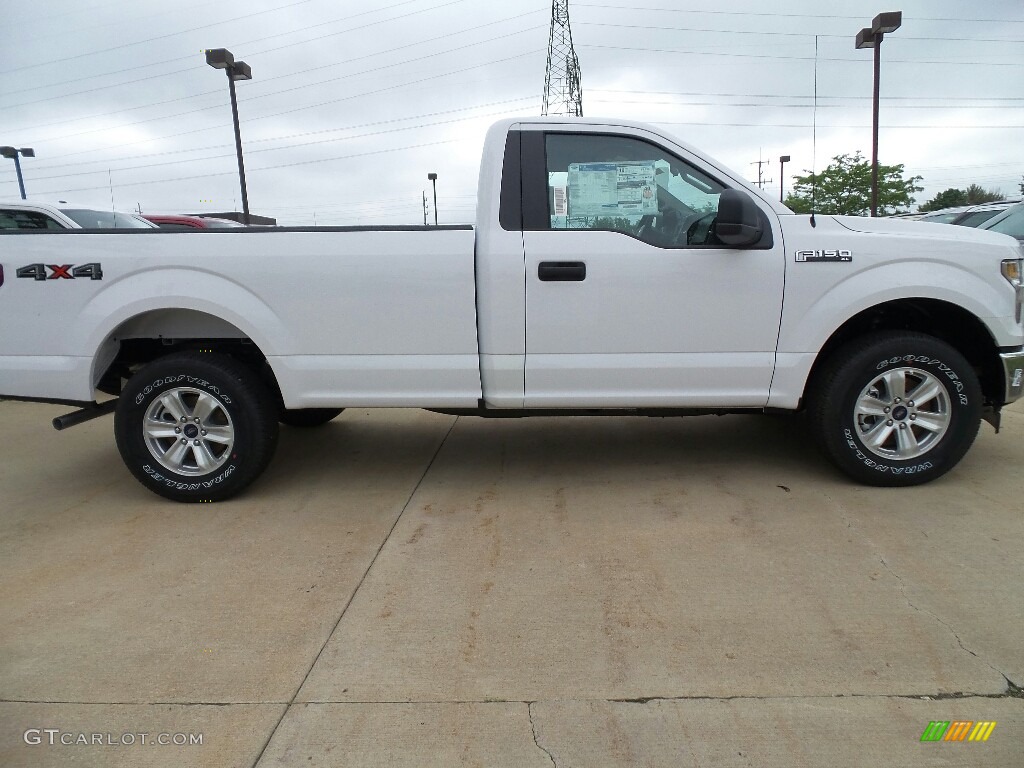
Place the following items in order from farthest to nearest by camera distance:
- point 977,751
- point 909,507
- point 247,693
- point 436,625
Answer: point 909,507 < point 436,625 < point 247,693 < point 977,751

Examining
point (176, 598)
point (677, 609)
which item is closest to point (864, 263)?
point (677, 609)

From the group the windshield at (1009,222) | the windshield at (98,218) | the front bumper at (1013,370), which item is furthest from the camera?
the windshield at (98,218)

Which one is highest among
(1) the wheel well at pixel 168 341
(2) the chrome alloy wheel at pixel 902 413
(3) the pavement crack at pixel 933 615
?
(1) the wheel well at pixel 168 341

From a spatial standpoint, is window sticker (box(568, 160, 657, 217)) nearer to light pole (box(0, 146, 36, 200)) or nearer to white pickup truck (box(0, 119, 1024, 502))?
white pickup truck (box(0, 119, 1024, 502))

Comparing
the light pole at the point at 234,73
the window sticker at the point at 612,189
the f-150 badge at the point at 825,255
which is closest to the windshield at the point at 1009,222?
the f-150 badge at the point at 825,255

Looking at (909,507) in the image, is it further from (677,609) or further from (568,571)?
(568,571)

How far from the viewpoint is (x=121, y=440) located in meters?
3.70

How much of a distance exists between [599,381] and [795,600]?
4.87 feet

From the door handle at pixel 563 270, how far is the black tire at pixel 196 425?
1745 mm

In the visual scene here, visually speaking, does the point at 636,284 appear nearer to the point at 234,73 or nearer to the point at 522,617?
the point at 522,617

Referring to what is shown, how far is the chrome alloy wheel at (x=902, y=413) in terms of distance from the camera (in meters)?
3.64

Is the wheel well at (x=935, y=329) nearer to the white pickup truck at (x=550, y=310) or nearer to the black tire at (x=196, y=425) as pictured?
the white pickup truck at (x=550, y=310)

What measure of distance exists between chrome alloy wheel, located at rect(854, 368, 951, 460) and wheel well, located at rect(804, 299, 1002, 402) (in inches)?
12.3

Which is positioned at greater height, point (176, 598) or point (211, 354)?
point (211, 354)
